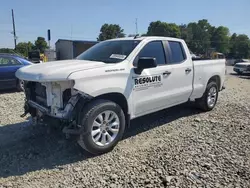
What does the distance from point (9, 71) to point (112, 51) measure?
563 centimetres

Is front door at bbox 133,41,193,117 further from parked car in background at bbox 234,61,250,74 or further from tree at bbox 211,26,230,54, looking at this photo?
tree at bbox 211,26,230,54

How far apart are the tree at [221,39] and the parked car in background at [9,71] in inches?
3125

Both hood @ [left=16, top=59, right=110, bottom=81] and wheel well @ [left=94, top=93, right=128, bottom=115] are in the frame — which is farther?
wheel well @ [left=94, top=93, right=128, bottom=115]

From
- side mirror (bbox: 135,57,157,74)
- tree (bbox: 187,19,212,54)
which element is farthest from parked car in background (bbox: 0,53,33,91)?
tree (bbox: 187,19,212,54)

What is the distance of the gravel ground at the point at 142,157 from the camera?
316 centimetres

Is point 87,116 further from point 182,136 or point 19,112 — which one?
point 19,112

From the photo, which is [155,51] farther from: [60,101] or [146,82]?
[60,101]

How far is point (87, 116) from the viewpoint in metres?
3.60

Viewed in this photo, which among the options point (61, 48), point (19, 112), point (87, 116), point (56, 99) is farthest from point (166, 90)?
point (61, 48)

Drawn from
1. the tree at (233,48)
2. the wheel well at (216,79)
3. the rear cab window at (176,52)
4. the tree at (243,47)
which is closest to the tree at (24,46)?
the wheel well at (216,79)

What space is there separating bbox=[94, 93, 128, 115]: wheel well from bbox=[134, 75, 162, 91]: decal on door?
1.01ft

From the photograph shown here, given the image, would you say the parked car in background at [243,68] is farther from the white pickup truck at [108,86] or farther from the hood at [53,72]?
the hood at [53,72]

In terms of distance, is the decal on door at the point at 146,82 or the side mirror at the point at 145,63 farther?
the decal on door at the point at 146,82

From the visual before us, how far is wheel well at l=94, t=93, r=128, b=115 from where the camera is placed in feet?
13.1
